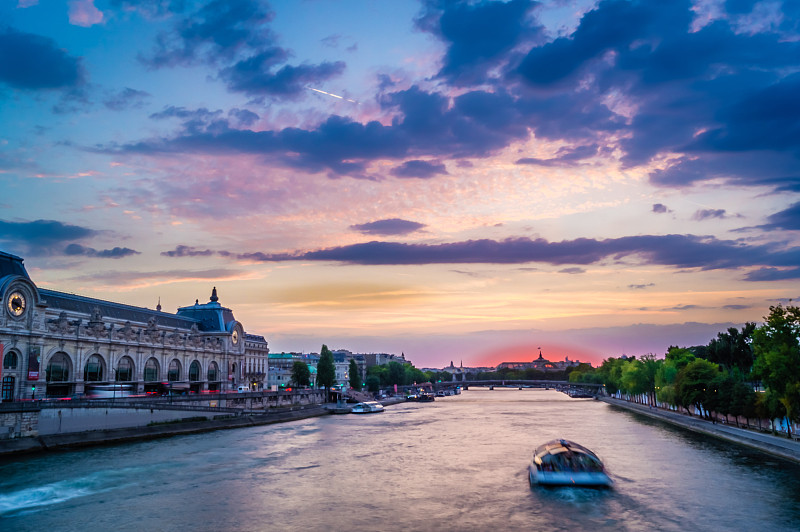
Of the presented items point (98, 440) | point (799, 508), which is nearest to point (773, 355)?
point (799, 508)

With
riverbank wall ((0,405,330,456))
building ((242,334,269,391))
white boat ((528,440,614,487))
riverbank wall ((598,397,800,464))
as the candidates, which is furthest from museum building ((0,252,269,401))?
riverbank wall ((598,397,800,464))

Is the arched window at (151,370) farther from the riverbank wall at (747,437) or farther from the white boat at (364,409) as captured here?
the riverbank wall at (747,437)

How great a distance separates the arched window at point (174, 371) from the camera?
119 meters

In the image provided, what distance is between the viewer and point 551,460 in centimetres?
4838

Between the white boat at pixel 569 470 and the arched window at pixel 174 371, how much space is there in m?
88.7

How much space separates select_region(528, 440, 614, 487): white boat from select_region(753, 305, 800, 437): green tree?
82.7 feet

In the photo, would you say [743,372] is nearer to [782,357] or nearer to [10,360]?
[782,357]

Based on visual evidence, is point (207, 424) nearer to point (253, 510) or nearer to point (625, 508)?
point (253, 510)

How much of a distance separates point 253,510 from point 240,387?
362 feet

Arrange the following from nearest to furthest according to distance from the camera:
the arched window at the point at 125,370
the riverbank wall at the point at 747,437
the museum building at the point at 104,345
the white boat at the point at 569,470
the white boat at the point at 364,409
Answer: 1. the white boat at the point at 569,470
2. the riverbank wall at the point at 747,437
3. the museum building at the point at 104,345
4. the arched window at the point at 125,370
5. the white boat at the point at 364,409

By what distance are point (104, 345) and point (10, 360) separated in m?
20.4

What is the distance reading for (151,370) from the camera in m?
113

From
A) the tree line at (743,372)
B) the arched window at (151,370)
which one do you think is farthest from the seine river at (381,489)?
the arched window at (151,370)

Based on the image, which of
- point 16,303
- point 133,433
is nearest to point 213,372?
point 16,303
